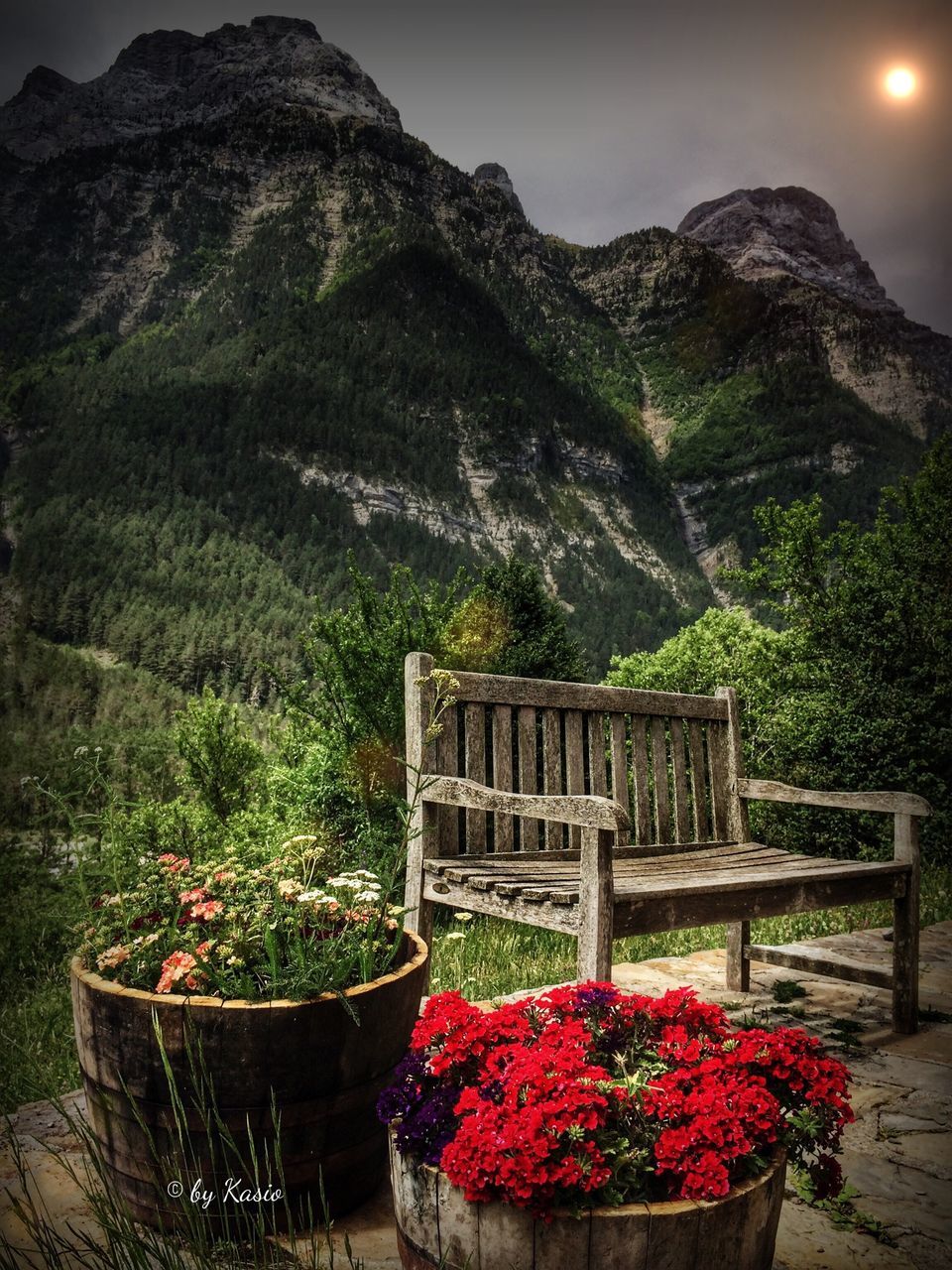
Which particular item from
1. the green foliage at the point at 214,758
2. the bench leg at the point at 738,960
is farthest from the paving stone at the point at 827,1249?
the green foliage at the point at 214,758

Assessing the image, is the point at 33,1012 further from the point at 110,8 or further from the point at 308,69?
the point at 308,69

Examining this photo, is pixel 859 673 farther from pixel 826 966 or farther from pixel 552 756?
pixel 552 756

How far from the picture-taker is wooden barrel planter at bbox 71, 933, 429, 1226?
161 cm

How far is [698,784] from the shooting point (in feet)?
13.1

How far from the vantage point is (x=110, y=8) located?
791 inches

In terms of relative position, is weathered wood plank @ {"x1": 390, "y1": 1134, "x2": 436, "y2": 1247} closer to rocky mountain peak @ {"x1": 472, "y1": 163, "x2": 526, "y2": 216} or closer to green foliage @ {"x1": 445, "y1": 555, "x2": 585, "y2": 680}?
green foliage @ {"x1": 445, "y1": 555, "x2": 585, "y2": 680}

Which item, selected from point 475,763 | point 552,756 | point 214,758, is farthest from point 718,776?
point 214,758

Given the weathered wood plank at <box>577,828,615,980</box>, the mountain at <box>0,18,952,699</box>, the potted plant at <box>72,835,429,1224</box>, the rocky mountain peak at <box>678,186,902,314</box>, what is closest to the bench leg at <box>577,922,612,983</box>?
the weathered wood plank at <box>577,828,615,980</box>

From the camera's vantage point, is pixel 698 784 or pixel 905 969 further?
pixel 698 784

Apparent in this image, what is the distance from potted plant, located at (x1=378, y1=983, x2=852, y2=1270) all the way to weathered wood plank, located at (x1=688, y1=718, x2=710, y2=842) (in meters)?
2.41

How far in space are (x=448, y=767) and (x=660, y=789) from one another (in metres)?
1.22

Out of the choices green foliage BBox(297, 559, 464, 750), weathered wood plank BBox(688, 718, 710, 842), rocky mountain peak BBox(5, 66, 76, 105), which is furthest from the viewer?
rocky mountain peak BBox(5, 66, 76, 105)

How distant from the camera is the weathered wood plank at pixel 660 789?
12.3 ft

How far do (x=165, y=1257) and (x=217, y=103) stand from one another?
200228mm
